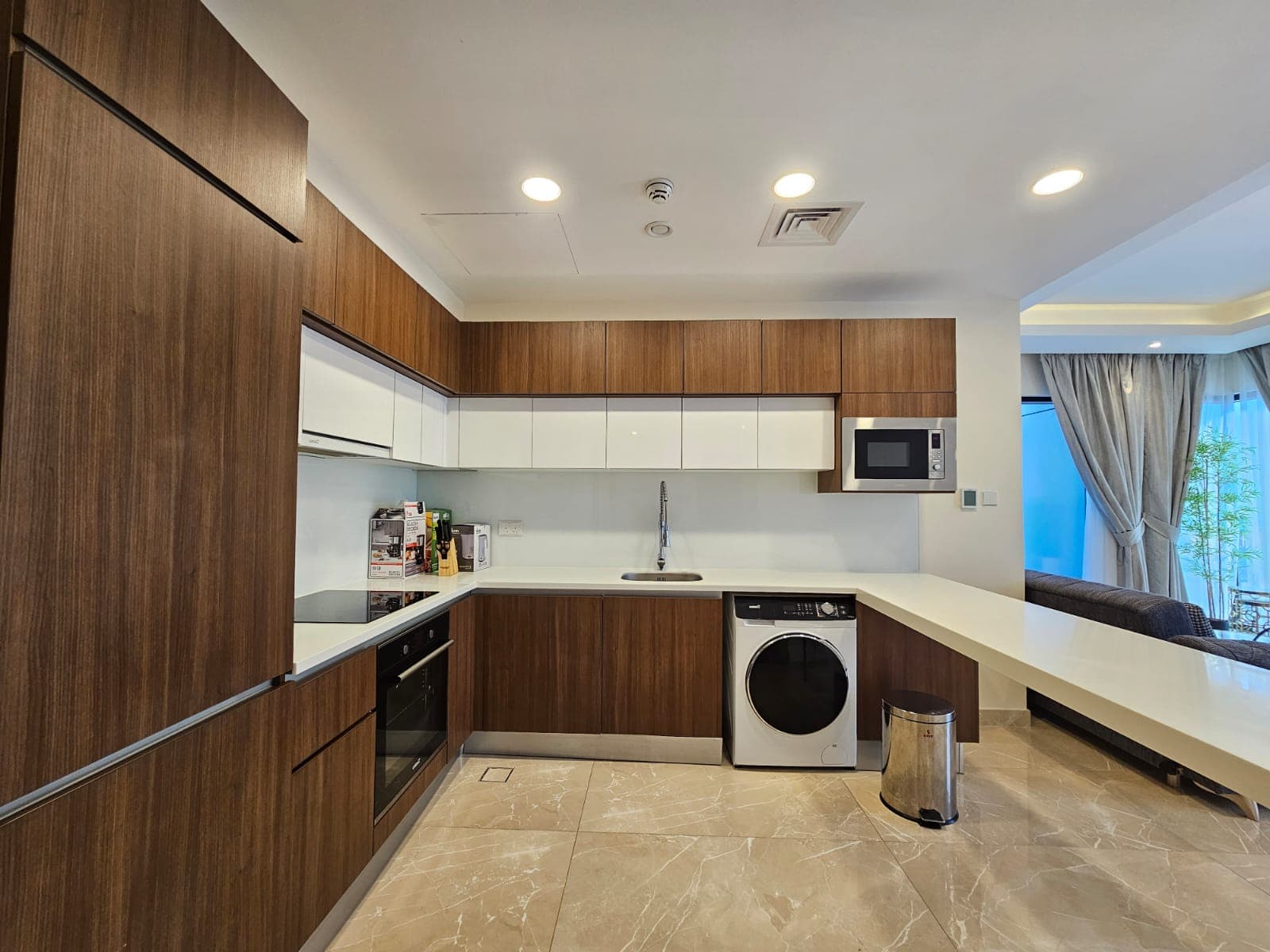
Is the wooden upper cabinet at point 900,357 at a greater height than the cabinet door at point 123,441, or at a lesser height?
greater

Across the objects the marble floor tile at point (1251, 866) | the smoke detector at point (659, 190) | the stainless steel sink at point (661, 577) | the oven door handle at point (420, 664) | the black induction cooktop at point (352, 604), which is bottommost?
the marble floor tile at point (1251, 866)

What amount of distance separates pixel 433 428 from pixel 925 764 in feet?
8.72

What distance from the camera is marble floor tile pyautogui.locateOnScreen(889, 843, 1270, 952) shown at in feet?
5.23

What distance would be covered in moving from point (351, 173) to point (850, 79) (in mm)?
1656

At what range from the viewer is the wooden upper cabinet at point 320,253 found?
164 cm

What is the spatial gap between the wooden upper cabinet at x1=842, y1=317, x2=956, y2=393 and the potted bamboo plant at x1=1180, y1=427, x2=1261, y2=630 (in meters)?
3.32

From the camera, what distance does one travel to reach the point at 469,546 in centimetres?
307

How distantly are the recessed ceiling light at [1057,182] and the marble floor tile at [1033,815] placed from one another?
2.41m

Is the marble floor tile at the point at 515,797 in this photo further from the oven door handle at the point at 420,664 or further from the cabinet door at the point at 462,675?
the oven door handle at the point at 420,664

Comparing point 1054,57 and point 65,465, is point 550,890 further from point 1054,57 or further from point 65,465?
point 1054,57

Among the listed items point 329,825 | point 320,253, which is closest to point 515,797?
point 329,825

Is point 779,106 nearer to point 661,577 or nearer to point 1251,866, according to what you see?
point 661,577

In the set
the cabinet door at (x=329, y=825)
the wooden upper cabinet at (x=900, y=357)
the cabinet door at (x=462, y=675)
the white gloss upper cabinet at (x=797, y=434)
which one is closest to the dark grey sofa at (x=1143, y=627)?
the wooden upper cabinet at (x=900, y=357)

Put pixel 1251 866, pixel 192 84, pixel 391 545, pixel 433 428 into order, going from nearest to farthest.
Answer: pixel 192 84, pixel 1251 866, pixel 391 545, pixel 433 428
